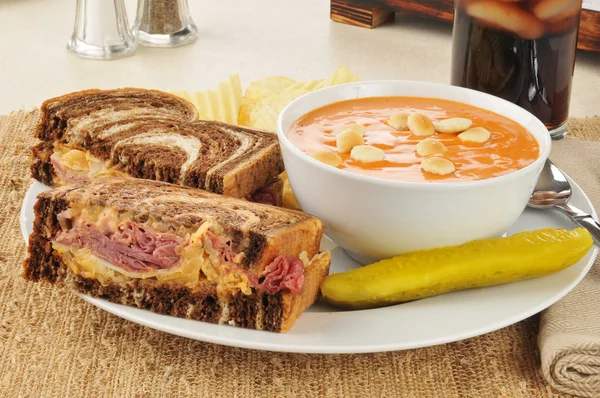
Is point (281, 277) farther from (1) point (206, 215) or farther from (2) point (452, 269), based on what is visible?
(2) point (452, 269)

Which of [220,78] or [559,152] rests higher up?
[559,152]

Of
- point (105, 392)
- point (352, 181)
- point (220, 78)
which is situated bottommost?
point (220, 78)

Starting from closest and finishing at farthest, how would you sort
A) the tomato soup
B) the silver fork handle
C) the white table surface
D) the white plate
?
1. the white plate
2. the tomato soup
3. the silver fork handle
4. the white table surface

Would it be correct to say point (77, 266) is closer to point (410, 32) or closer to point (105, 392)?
point (105, 392)

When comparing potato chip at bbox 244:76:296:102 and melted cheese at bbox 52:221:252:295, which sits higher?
melted cheese at bbox 52:221:252:295

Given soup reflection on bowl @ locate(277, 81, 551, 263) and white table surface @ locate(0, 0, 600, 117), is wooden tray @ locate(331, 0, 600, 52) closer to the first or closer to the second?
white table surface @ locate(0, 0, 600, 117)

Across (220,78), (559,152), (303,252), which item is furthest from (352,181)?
(220,78)

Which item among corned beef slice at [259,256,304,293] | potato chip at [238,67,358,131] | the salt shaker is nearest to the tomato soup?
corned beef slice at [259,256,304,293]

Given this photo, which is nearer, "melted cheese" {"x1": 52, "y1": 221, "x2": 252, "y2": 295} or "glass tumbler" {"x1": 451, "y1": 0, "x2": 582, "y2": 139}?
"melted cheese" {"x1": 52, "y1": 221, "x2": 252, "y2": 295}
